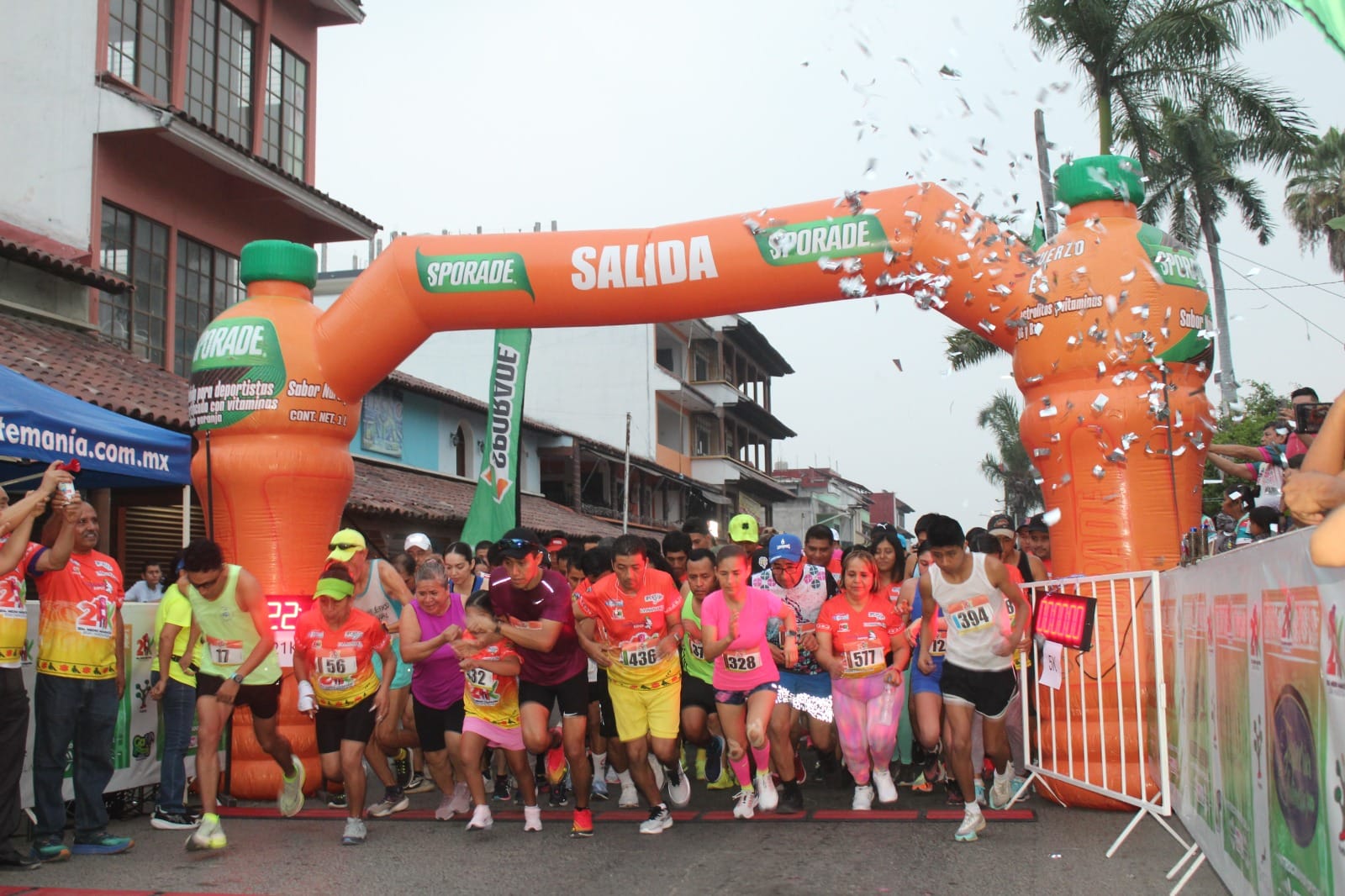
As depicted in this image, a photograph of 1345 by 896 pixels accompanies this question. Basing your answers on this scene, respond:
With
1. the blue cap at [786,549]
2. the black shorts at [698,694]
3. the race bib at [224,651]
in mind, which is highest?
the blue cap at [786,549]

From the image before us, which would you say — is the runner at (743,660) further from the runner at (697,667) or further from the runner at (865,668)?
the runner at (865,668)

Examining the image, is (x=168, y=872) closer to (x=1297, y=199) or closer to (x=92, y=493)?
(x=92, y=493)

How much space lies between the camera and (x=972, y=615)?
736 cm

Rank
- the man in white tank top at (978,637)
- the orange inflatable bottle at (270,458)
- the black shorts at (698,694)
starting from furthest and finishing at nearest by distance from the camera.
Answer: the orange inflatable bottle at (270,458) < the black shorts at (698,694) < the man in white tank top at (978,637)

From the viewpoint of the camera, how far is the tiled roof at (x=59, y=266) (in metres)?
12.7

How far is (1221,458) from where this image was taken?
314 inches

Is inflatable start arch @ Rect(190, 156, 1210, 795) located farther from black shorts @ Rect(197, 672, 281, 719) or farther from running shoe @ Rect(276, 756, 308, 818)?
black shorts @ Rect(197, 672, 281, 719)

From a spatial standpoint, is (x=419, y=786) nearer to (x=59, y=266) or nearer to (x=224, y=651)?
(x=224, y=651)

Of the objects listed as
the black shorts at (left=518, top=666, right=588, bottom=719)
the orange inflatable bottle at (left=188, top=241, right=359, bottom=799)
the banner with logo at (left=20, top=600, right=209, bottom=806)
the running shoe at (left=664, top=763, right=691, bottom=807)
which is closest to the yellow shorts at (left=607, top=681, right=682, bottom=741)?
the black shorts at (left=518, top=666, right=588, bottom=719)

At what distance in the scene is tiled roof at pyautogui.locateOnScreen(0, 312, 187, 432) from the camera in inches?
448

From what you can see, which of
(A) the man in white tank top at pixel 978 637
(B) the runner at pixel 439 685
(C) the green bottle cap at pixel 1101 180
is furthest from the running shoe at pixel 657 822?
(C) the green bottle cap at pixel 1101 180

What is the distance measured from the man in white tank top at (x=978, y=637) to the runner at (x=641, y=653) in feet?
5.53

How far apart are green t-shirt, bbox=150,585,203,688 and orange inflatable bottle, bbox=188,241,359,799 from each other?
0.88 metres

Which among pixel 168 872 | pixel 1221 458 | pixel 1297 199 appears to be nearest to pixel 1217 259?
pixel 1297 199
